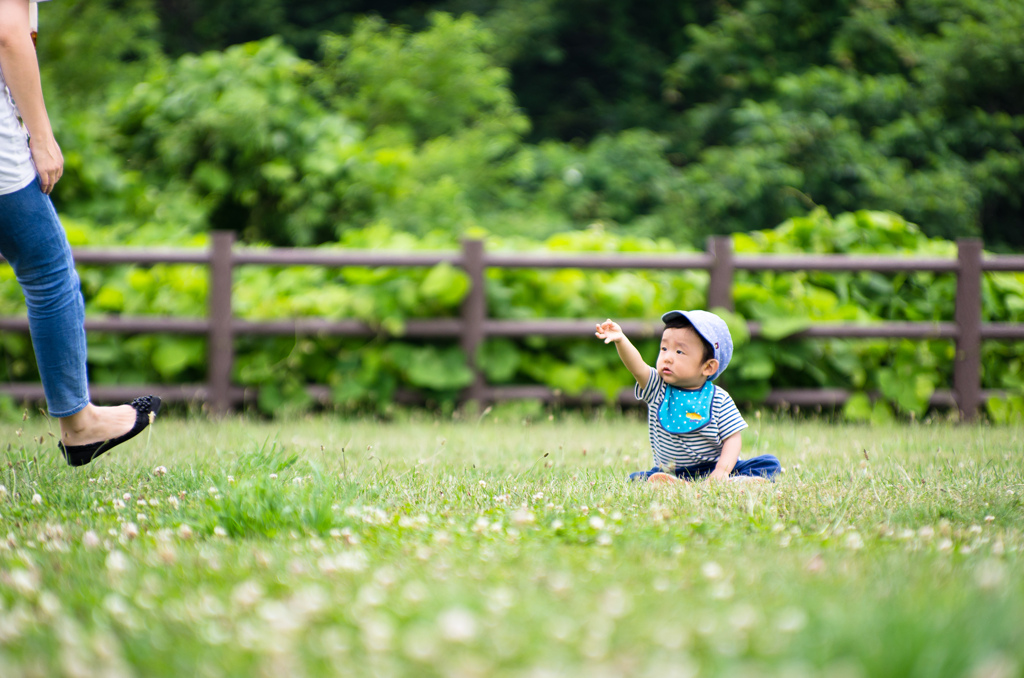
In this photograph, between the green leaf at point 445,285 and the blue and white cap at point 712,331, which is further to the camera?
the green leaf at point 445,285

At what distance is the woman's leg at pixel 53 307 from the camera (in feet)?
9.43

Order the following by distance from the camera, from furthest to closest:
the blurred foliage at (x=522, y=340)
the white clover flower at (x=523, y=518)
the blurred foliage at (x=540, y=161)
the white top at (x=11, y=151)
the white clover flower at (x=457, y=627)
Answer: the blurred foliage at (x=540, y=161) < the blurred foliage at (x=522, y=340) < the white top at (x=11, y=151) < the white clover flower at (x=523, y=518) < the white clover flower at (x=457, y=627)

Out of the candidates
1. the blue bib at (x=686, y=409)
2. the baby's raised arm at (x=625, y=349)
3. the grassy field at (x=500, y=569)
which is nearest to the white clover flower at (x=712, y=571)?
the grassy field at (x=500, y=569)

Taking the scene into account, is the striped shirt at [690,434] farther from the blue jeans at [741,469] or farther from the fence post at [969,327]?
the fence post at [969,327]

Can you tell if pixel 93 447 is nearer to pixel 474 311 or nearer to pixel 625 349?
pixel 625 349

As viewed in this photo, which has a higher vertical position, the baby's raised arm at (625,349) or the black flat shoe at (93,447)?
the baby's raised arm at (625,349)

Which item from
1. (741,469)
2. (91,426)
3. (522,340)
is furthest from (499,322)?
(91,426)

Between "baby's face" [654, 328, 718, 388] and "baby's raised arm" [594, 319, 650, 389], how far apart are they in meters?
0.08

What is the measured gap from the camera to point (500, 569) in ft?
6.41

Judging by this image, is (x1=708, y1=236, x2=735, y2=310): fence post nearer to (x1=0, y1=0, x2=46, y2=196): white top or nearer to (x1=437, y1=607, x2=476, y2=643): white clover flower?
(x1=0, y1=0, x2=46, y2=196): white top

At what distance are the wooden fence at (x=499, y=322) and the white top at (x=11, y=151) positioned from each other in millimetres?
2987

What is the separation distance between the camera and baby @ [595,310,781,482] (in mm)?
3334

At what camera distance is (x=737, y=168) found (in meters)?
11.3

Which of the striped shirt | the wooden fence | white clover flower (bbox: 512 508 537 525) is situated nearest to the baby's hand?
the striped shirt
